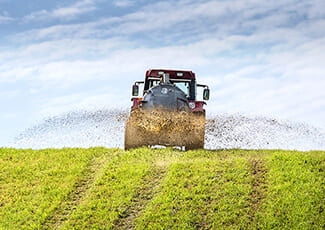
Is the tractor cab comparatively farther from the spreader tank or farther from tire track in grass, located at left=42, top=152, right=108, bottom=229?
tire track in grass, located at left=42, top=152, right=108, bottom=229

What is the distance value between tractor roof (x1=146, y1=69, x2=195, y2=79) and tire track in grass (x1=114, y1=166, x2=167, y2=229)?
18.0 feet

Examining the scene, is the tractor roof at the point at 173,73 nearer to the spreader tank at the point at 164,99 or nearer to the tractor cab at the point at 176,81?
the tractor cab at the point at 176,81

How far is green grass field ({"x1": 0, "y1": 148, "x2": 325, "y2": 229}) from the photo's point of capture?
8211 mm

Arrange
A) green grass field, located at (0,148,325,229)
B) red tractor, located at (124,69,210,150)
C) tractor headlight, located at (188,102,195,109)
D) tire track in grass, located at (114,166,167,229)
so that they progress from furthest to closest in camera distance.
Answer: tractor headlight, located at (188,102,195,109)
red tractor, located at (124,69,210,150)
tire track in grass, located at (114,166,167,229)
green grass field, located at (0,148,325,229)

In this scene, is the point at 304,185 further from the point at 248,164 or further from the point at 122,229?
the point at 122,229

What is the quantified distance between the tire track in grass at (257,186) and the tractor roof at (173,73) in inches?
219

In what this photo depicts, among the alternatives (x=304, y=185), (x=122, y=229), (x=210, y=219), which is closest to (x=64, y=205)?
(x=122, y=229)

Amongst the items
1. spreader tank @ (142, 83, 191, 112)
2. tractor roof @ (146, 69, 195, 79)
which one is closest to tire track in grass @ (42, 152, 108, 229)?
spreader tank @ (142, 83, 191, 112)

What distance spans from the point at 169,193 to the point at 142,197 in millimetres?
754

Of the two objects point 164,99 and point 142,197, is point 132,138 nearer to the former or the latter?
point 164,99

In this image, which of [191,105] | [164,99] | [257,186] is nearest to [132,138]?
[164,99]

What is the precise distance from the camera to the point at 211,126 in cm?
1401

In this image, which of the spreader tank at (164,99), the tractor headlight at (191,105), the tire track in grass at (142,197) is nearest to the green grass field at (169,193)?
the tire track in grass at (142,197)

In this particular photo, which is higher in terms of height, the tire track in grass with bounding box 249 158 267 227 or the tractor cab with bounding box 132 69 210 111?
the tractor cab with bounding box 132 69 210 111
